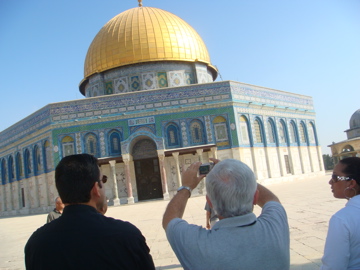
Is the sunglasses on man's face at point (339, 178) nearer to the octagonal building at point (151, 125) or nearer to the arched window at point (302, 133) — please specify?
the octagonal building at point (151, 125)

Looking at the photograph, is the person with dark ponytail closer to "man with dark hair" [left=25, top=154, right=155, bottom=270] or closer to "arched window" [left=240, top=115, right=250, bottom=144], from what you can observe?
"man with dark hair" [left=25, top=154, right=155, bottom=270]

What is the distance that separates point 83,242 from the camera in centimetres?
174

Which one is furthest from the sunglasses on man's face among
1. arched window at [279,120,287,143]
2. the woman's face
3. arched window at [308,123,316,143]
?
arched window at [308,123,316,143]

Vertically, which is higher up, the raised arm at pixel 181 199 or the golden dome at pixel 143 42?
the golden dome at pixel 143 42

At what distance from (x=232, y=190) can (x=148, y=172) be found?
2041 centimetres

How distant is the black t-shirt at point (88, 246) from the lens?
1725 mm

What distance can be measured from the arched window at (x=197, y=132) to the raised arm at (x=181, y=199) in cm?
1968

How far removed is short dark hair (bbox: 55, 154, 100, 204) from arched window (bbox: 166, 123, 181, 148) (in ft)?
64.8

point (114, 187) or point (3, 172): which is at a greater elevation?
point (3, 172)

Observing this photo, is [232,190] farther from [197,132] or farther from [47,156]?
[47,156]

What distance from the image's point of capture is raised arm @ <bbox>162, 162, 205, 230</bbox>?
1.96 meters

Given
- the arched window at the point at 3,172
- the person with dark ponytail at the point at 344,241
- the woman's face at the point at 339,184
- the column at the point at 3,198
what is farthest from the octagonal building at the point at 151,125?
the person with dark ponytail at the point at 344,241

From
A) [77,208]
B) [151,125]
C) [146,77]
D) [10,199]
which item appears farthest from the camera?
[10,199]

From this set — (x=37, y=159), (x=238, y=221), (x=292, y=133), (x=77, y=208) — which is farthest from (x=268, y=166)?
(x=77, y=208)
